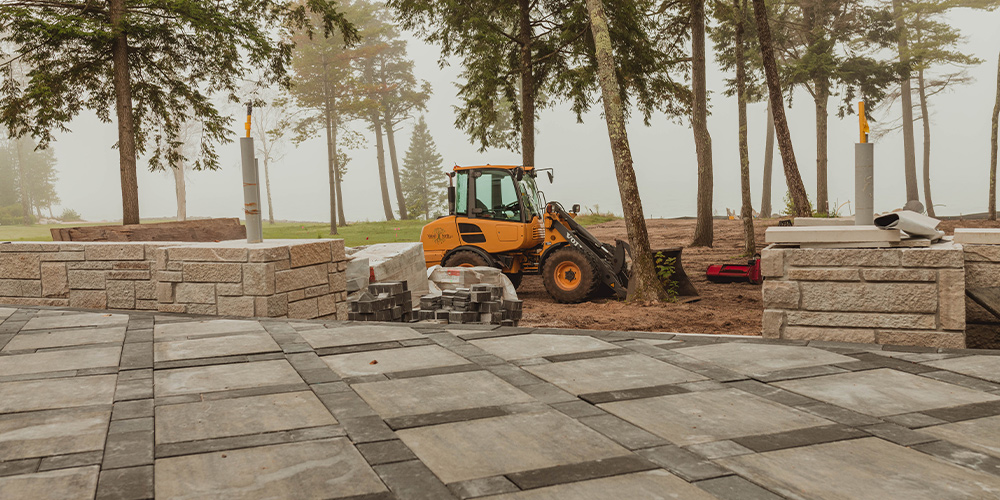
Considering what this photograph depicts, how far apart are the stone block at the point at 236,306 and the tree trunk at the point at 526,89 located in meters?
9.97

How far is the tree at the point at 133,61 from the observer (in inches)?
488

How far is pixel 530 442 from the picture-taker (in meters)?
3.35

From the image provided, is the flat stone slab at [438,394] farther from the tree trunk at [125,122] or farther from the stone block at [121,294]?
the tree trunk at [125,122]

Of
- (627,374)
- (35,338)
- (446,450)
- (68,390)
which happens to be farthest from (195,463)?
(35,338)

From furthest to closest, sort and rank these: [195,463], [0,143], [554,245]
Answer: [0,143], [554,245], [195,463]

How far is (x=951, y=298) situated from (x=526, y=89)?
12920 mm

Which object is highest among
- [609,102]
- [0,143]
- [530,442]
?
[0,143]

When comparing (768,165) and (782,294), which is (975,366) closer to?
(782,294)

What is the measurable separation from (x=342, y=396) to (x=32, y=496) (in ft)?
5.50

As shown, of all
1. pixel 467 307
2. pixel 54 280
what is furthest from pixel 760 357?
pixel 54 280

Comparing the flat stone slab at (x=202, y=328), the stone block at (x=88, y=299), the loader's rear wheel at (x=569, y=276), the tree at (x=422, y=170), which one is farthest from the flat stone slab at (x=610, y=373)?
the tree at (x=422, y=170)

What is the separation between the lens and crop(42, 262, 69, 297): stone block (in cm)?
875

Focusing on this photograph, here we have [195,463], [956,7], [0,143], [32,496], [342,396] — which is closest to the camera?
[32,496]

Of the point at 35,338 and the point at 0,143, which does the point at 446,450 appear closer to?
the point at 35,338
